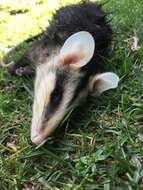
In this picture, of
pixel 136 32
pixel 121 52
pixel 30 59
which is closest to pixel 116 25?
pixel 136 32

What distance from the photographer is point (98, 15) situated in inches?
193

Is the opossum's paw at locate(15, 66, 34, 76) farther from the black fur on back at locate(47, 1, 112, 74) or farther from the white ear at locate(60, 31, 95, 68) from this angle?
the white ear at locate(60, 31, 95, 68)

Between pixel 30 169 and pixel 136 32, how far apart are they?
2.20 m

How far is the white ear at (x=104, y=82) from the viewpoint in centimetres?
421

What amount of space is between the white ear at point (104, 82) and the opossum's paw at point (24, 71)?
750 millimetres

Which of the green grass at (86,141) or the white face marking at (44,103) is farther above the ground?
the white face marking at (44,103)

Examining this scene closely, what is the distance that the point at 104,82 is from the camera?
428 centimetres

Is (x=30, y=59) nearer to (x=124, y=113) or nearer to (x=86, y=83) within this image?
(x=86, y=83)

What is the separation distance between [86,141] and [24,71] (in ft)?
3.96

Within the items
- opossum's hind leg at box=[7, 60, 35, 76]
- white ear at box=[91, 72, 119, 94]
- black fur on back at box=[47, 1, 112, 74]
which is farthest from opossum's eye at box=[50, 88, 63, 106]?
opossum's hind leg at box=[7, 60, 35, 76]

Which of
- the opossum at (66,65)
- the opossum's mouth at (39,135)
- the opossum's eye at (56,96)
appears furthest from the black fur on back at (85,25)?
the opossum's mouth at (39,135)

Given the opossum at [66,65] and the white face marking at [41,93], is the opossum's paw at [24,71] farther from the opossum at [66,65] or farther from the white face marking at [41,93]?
the white face marking at [41,93]

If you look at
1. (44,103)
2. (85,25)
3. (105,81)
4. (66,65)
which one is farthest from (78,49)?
(85,25)

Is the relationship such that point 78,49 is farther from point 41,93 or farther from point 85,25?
point 85,25
